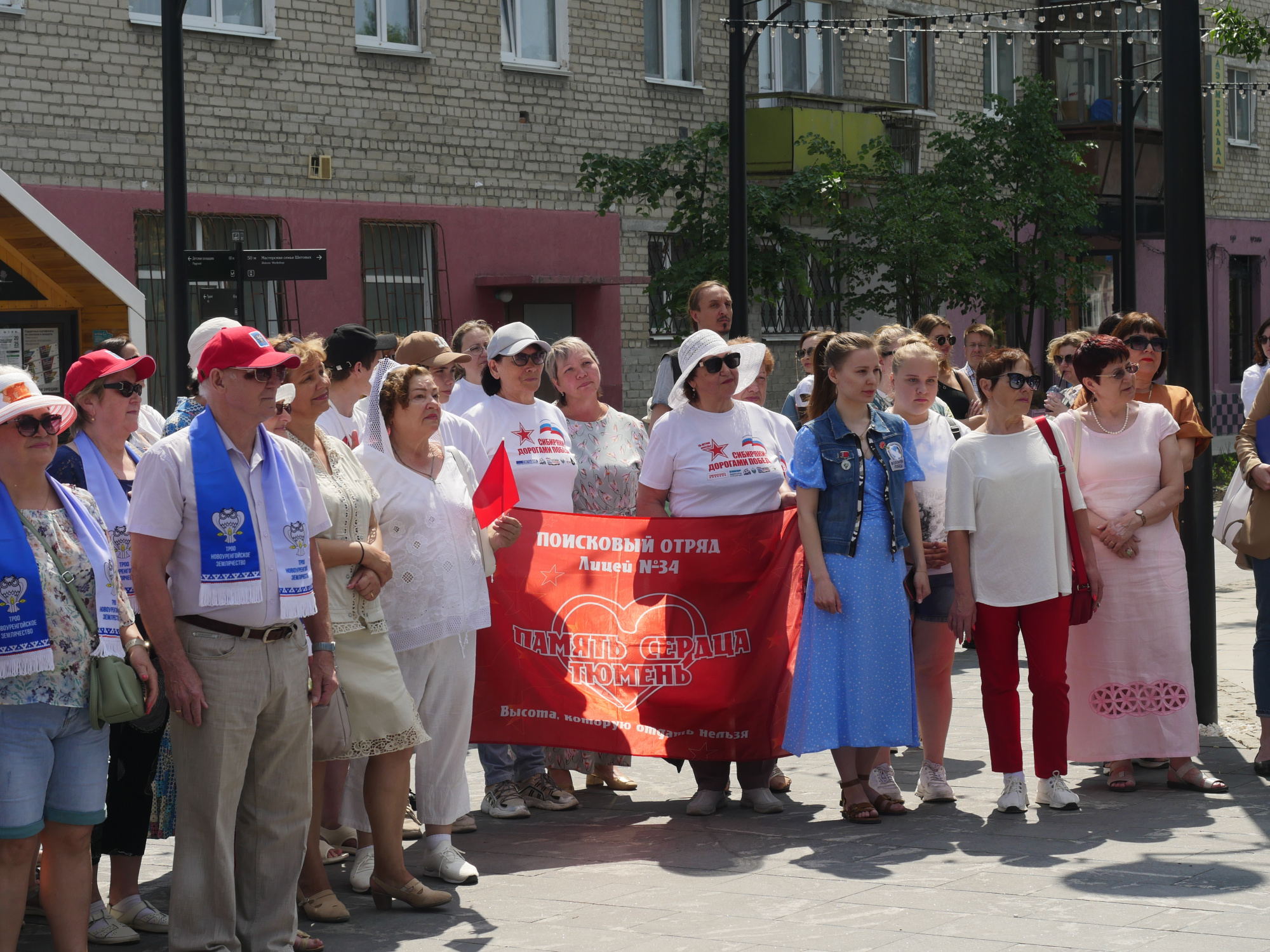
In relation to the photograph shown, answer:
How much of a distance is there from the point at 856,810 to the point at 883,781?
0.24 meters

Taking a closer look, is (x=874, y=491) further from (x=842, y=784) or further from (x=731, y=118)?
(x=731, y=118)

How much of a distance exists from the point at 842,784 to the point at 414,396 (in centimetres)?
248

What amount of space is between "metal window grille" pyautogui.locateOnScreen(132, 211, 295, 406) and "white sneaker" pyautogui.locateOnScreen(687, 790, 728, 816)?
11063mm

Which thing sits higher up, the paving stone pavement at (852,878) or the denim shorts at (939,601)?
the denim shorts at (939,601)

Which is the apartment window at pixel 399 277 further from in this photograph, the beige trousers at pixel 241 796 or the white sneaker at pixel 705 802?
the beige trousers at pixel 241 796

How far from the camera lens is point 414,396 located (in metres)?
6.45

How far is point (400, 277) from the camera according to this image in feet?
67.7

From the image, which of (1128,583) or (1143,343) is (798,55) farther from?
(1128,583)

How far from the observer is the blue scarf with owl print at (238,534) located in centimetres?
525

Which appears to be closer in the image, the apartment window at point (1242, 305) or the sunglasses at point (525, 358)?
the sunglasses at point (525, 358)

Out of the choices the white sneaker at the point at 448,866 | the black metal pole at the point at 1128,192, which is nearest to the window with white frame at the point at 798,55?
the black metal pole at the point at 1128,192

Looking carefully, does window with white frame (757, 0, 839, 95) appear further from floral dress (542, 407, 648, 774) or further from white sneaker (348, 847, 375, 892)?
white sneaker (348, 847, 375, 892)

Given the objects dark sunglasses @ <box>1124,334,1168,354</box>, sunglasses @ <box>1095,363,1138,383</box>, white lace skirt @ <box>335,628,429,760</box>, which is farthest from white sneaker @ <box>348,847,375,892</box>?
dark sunglasses @ <box>1124,334,1168,354</box>

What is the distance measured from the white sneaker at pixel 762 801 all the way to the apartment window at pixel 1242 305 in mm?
30363
